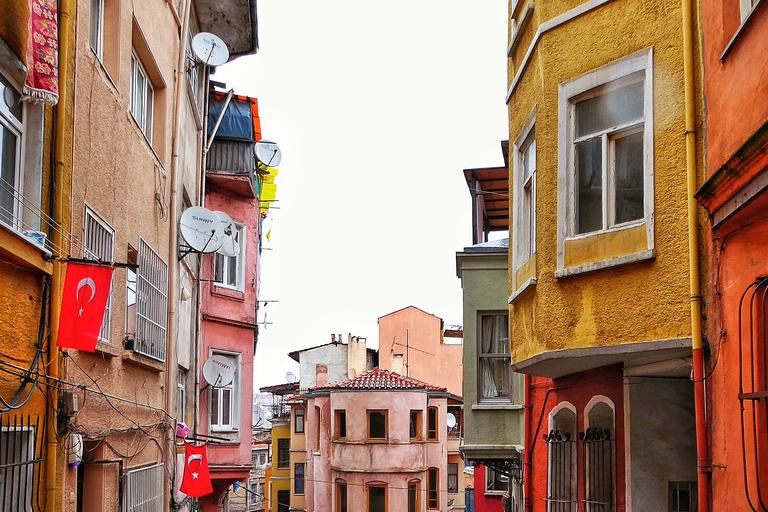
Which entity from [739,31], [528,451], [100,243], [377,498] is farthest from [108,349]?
[377,498]

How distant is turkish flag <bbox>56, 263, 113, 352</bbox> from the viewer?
23.6 feet

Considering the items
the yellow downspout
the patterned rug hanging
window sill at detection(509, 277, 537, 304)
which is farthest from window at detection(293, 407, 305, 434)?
the patterned rug hanging

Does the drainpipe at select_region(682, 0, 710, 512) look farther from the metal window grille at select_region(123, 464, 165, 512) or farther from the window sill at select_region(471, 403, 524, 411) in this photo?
the window sill at select_region(471, 403, 524, 411)

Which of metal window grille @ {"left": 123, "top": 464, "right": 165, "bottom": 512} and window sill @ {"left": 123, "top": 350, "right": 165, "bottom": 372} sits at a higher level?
window sill @ {"left": 123, "top": 350, "right": 165, "bottom": 372}

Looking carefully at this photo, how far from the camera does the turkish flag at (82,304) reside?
7.20 m

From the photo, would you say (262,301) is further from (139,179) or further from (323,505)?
(323,505)

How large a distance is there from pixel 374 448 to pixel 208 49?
2311cm

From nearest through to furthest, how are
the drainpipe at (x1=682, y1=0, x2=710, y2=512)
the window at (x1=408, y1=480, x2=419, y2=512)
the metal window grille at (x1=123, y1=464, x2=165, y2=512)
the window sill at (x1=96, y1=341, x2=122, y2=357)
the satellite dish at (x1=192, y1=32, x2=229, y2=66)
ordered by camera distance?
the drainpipe at (x1=682, y1=0, x2=710, y2=512) < the window sill at (x1=96, y1=341, x2=122, y2=357) < the metal window grille at (x1=123, y1=464, x2=165, y2=512) < the satellite dish at (x1=192, y1=32, x2=229, y2=66) < the window at (x1=408, y1=480, x2=419, y2=512)

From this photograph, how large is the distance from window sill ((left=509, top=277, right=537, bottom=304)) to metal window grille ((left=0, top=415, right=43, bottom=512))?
5.28 metres

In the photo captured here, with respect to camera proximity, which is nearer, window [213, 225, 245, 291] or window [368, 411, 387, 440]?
window [213, 225, 245, 291]

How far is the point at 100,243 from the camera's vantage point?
1000 cm

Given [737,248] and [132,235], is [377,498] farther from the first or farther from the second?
[737,248]

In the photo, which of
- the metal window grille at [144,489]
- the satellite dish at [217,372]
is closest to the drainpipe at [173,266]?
the metal window grille at [144,489]

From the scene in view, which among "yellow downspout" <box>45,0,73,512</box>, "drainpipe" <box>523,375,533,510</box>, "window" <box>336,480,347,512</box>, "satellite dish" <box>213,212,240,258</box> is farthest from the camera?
"window" <box>336,480,347,512</box>
